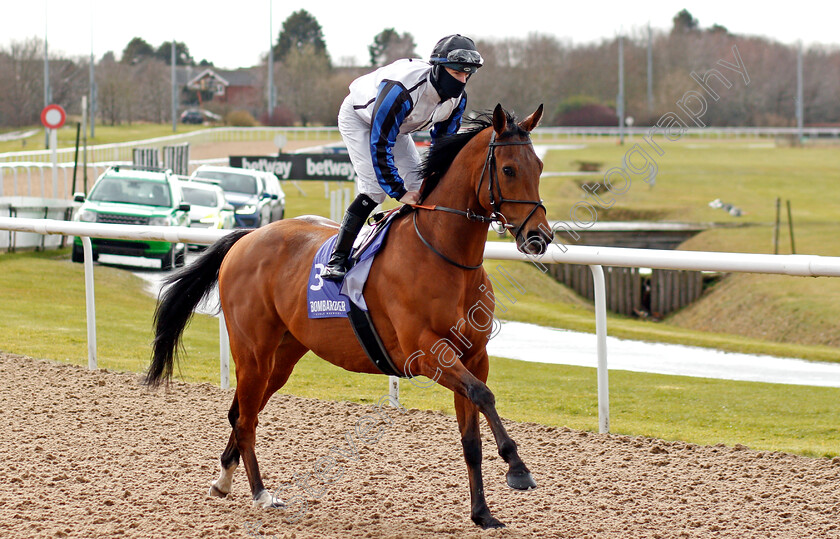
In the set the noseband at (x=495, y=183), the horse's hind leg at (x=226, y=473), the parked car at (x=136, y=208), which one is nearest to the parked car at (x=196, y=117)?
the parked car at (x=136, y=208)

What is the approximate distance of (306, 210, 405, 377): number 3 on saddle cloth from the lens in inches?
163

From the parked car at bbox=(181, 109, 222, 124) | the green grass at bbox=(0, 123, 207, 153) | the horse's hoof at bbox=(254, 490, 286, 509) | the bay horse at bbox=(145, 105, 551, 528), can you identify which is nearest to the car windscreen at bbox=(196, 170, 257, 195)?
the bay horse at bbox=(145, 105, 551, 528)

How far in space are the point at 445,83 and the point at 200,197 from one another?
579 inches

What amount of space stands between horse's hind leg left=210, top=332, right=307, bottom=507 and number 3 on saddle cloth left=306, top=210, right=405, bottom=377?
61cm

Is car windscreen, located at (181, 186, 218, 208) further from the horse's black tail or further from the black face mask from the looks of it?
the black face mask

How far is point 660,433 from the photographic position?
5.47 m

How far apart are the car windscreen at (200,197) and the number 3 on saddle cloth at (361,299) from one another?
14.0 meters

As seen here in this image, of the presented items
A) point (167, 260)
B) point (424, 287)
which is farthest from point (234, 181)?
point (424, 287)

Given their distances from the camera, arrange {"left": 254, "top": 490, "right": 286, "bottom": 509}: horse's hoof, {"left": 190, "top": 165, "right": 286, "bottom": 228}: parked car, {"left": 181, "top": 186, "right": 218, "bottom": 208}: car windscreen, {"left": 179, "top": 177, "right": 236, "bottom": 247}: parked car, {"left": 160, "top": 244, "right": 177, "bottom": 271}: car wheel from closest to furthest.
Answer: {"left": 254, "top": 490, "right": 286, "bottom": 509}: horse's hoof, {"left": 160, "top": 244, "right": 177, "bottom": 271}: car wheel, {"left": 179, "top": 177, "right": 236, "bottom": 247}: parked car, {"left": 181, "top": 186, "right": 218, "bottom": 208}: car windscreen, {"left": 190, "top": 165, "right": 286, "bottom": 228}: parked car

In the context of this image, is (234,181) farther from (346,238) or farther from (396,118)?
(396,118)

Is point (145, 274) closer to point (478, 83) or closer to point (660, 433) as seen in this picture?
point (660, 433)

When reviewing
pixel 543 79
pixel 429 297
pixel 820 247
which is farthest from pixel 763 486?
pixel 543 79

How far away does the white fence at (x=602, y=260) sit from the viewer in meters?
4.46

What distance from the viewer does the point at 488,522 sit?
386cm
